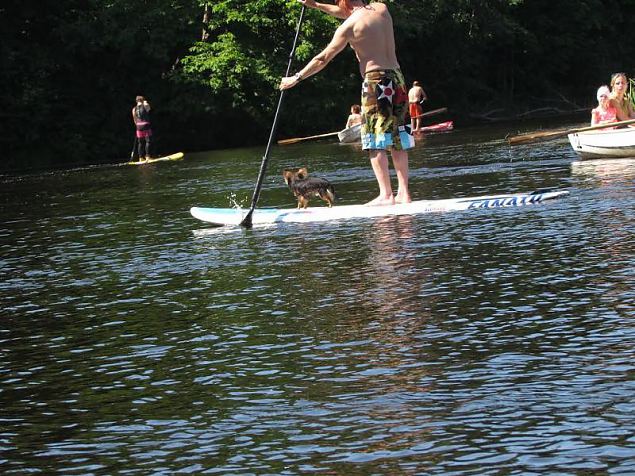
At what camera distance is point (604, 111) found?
19578 millimetres

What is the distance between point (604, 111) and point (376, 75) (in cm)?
786

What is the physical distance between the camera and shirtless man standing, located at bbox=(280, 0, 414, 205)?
41.7 ft

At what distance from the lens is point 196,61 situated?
41.6 metres

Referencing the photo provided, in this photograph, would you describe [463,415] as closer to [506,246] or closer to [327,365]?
[327,365]

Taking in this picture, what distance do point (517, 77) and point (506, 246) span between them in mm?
49474

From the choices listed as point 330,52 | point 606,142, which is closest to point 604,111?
point 606,142

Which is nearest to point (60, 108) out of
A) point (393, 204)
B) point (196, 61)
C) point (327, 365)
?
point (196, 61)

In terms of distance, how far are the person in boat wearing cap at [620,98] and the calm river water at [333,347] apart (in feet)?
17.5

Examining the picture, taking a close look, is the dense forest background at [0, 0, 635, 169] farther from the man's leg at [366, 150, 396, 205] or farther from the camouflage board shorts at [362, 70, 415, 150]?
the camouflage board shorts at [362, 70, 415, 150]

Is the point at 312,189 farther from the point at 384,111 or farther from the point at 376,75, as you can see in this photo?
the point at 376,75

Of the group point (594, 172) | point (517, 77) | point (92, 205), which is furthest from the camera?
point (517, 77)

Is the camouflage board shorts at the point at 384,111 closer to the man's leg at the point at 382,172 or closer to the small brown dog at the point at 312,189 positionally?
the man's leg at the point at 382,172

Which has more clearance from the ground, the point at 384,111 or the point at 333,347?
the point at 384,111

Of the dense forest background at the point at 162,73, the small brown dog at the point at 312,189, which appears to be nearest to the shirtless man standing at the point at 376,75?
the small brown dog at the point at 312,189
